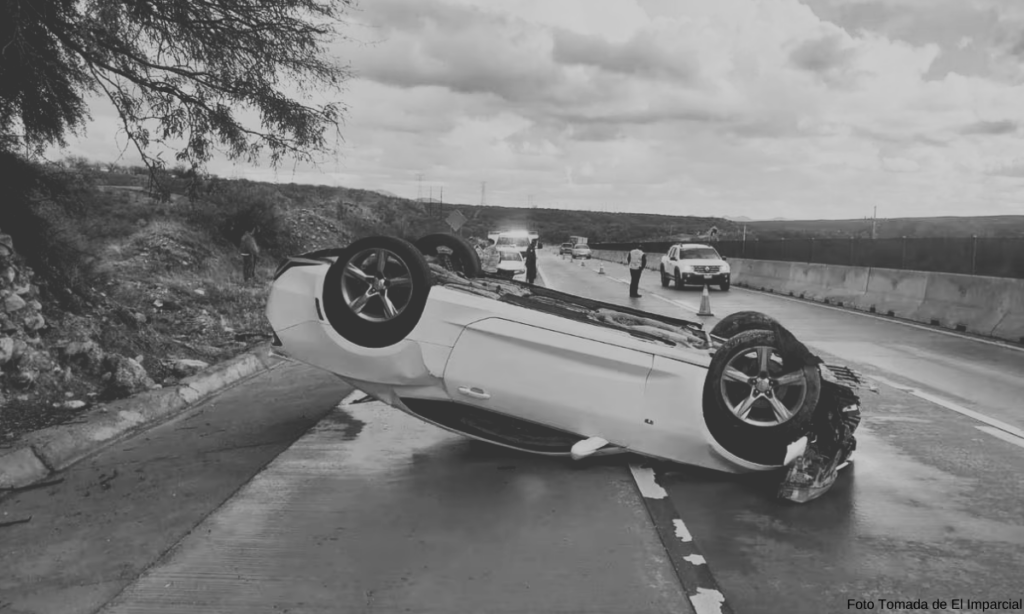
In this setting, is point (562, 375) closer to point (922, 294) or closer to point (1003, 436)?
point (1003, 436)

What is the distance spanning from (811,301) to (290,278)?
20063 mm

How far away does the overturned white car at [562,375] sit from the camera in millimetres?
5191

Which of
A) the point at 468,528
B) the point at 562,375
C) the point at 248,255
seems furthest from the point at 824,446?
the point at 248,255

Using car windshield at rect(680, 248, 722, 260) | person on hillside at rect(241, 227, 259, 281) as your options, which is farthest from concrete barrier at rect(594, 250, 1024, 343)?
person on hillside at rect(241, 227, 259, 281)

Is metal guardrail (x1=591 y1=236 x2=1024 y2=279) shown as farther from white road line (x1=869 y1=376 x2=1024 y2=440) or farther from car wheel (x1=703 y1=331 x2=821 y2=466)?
car wheel (x1=703 y1=331 x2=821 y2=466)

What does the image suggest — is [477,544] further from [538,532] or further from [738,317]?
[738,317]

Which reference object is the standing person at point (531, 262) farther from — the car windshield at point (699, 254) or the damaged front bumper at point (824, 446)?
the damaged front bumper at point (824, 446)

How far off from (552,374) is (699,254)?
1000 inches

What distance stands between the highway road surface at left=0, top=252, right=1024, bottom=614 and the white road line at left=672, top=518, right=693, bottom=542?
0.07 feet

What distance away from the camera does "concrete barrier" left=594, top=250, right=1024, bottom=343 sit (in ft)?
48.1

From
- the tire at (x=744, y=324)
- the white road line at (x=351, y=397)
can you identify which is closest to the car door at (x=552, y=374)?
the tire at (x=744, y=324)

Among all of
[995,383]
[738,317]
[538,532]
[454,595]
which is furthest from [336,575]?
[995,383]

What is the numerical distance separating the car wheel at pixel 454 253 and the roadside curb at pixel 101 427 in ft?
9.56

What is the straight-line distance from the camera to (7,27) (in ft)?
25.9
